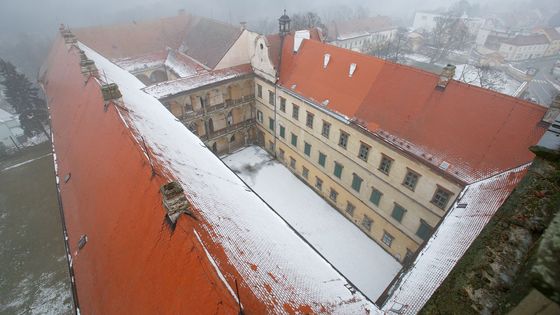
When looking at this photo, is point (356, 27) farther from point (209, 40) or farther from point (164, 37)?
point (209, 40)

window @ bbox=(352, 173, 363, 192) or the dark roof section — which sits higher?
the dark roof section

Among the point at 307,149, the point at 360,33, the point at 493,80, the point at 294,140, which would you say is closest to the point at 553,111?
the point at 307,149

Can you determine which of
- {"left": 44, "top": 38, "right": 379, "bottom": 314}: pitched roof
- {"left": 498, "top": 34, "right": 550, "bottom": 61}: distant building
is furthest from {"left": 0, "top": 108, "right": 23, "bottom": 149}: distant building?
{"left": 498, "top": 34, "right": 550, "bottom": 61}: distant building

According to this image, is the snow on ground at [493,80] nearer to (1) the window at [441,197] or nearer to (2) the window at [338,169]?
(2) the window at [338,169]

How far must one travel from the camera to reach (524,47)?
71.3 m

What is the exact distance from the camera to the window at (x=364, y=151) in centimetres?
1975

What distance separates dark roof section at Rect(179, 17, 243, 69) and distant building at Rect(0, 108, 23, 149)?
78.4ft

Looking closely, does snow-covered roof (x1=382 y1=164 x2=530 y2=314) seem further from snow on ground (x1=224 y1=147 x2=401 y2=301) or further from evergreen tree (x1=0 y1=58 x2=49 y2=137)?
evergreen tree (x1=0 y1=58 x2=49 y2=137)

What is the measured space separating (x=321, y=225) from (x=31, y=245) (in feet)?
73.1

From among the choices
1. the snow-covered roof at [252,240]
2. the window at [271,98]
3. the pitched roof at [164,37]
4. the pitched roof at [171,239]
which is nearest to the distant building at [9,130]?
the pitched roof at [164,37]

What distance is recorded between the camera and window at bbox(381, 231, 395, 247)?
2067 cm

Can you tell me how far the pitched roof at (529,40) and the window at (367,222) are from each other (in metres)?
79.5

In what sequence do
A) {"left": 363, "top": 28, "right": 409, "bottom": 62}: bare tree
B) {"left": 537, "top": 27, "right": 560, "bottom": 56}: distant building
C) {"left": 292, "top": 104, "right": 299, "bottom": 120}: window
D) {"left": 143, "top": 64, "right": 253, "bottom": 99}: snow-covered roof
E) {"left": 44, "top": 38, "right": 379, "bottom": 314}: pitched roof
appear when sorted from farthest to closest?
1. {"left": 537, "top": 27, "right": 560, "bottom": 56}: distant building
2. {"left": 363, "top": 28, "right": 409, "bottom": 62}: bare tree
3. {"left": 292, "top": 104, "right": 299, "bottom": 120}: window
4. {"left": 143, "top": 64, "right": 253, "bottom": 99}: snow-covered roof
5. {"left": 44, "top": 38, "right": 379, "bottom": 314}: pitched roof

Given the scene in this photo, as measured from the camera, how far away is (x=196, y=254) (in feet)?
25.8
